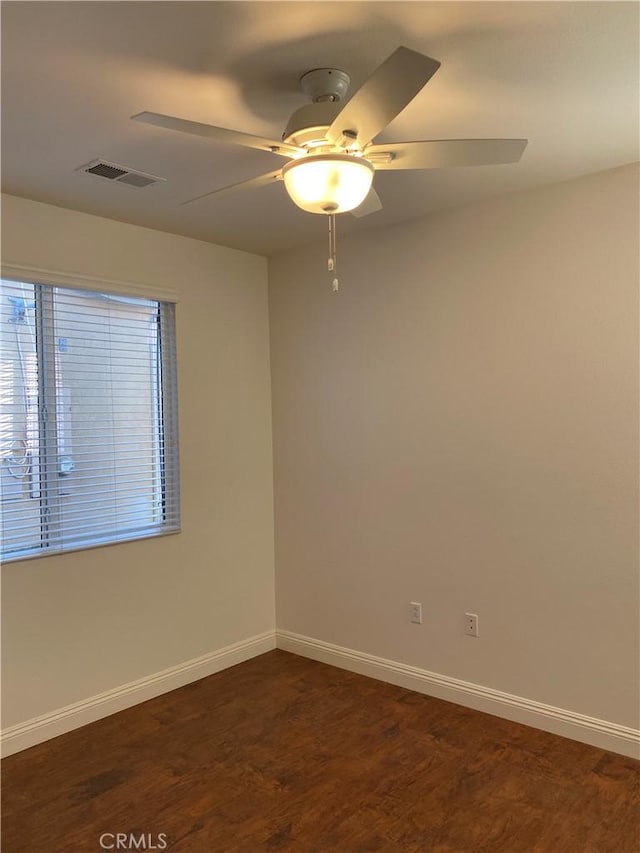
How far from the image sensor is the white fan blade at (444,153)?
177cm

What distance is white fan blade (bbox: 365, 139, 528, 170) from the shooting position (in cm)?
177

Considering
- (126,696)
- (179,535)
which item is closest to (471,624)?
(179,535)

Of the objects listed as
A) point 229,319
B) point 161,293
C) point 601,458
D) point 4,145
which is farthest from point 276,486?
point 4,145

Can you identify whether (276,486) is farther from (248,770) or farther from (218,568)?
(248,770)

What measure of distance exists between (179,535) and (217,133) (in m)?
2.39

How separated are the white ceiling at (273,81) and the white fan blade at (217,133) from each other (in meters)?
0.22

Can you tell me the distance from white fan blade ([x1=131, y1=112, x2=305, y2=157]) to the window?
156 cm

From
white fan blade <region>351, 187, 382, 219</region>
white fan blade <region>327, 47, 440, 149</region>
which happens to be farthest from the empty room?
white fan blade <region>351, 187, 382, 219</region>

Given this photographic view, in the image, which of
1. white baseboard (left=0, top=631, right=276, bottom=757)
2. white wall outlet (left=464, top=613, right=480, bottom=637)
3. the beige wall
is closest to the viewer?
the beige wall

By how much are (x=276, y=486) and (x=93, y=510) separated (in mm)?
1254

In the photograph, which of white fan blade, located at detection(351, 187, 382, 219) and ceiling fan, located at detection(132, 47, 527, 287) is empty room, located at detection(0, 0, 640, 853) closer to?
ceiling fan, located at detection(132, 47, 527, 287)

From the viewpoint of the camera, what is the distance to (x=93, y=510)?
10.6 feet

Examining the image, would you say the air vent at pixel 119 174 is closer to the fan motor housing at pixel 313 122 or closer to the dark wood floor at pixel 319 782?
the fan motor housing at pixel 313 122

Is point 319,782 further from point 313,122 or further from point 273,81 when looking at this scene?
point 273,81
